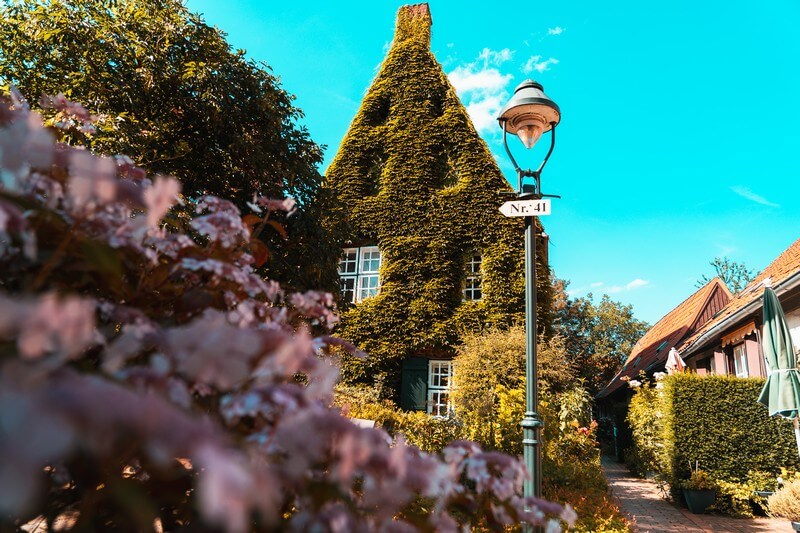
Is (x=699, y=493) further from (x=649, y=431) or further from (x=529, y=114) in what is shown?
(x=529, y=114)

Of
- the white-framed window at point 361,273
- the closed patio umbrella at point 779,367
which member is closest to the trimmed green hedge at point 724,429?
the closed patio umbrella at point 779,367

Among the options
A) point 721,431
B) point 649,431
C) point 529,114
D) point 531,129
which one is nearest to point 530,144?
point 531,129

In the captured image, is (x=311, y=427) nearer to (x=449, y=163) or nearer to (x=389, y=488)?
(x=389, y=488)

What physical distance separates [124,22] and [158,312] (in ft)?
21.7

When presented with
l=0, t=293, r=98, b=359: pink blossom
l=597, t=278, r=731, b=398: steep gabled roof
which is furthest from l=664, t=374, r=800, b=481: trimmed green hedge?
l=0, t=293, r=98, b=359: pink blossom

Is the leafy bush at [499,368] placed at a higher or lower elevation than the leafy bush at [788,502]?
higher

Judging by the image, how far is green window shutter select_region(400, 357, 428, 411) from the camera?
12016mm

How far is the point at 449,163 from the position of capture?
14.0 metres

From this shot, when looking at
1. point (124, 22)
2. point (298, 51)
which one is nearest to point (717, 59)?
point (298, 51)

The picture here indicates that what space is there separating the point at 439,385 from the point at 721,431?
6232 millimetres

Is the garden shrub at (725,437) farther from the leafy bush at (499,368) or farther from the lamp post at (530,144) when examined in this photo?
the lamp post at (530,144)

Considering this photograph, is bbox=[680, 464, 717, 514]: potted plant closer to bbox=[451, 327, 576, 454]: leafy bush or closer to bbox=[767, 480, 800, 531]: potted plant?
bbox=[767, 480, 800, 531]: potted plant

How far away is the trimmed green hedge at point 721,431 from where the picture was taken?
27.4 feet

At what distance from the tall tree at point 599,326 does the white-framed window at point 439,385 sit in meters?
20.9
